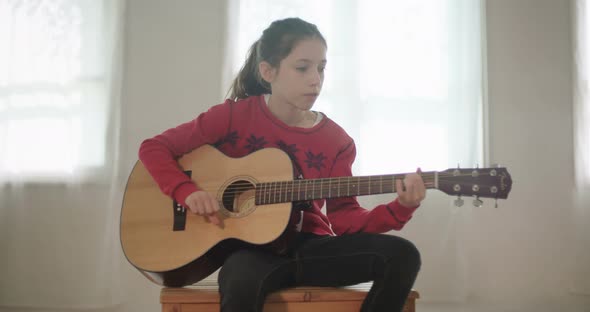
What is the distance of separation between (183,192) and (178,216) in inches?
3.4

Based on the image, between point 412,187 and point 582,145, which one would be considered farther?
point 582,145

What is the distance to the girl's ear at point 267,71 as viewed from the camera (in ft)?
5.67

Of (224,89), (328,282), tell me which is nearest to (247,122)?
(328,282)

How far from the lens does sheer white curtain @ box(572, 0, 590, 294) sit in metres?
2.40

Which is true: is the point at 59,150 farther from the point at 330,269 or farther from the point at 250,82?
the point at 330,269

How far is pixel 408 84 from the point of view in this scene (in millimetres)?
2523

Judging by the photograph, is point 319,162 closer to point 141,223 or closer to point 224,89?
point 141,223

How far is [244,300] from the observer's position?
1.27 meters

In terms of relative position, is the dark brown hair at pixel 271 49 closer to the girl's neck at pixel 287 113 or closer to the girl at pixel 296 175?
the girl at pixel 296 175

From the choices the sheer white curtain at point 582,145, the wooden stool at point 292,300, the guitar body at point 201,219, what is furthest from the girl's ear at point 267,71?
the sheer white curtain at point 582,145

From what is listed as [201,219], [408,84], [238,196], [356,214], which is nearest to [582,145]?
[408,84]

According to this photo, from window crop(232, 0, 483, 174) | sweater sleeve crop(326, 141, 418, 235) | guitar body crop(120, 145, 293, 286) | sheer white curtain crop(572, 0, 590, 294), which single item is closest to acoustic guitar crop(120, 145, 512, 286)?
guitar body crop(120, 145, 293, 286)

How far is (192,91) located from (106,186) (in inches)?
24.1

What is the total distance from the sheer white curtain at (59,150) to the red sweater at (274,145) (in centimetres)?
106
